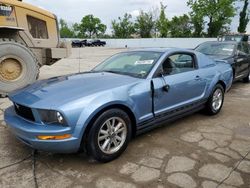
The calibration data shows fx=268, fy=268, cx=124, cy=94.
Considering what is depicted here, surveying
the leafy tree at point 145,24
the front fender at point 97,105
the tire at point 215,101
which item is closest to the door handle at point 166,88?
the front fender at point 97,105

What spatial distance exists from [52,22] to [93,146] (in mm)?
5610

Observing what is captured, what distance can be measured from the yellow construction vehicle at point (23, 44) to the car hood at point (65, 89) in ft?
9.79

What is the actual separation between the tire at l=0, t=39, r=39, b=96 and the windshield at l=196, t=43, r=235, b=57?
512 centimetres

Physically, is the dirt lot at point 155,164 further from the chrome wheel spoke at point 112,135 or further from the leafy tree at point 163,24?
the leafy tree at point 163,24

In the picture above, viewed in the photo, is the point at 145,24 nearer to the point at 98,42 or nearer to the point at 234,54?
the point at 98,42

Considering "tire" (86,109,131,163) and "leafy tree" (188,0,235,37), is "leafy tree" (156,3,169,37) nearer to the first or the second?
"leafy tree" (188,0,235,37)

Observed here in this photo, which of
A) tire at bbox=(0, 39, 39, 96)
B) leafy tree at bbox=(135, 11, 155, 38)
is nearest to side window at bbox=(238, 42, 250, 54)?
tire at bbox=(0, 39, 39, 96)

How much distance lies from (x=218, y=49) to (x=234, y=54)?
529 mm

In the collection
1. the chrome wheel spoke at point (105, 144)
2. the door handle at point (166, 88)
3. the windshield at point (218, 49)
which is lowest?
the chrome wheel spoke at point (105, 144)

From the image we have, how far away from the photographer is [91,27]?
309 feet

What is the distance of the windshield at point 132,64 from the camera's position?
4.03 m

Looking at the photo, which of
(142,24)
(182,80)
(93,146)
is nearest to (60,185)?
(93,146)

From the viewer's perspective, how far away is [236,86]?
8.46 m

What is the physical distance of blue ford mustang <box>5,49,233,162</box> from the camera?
117 inches
